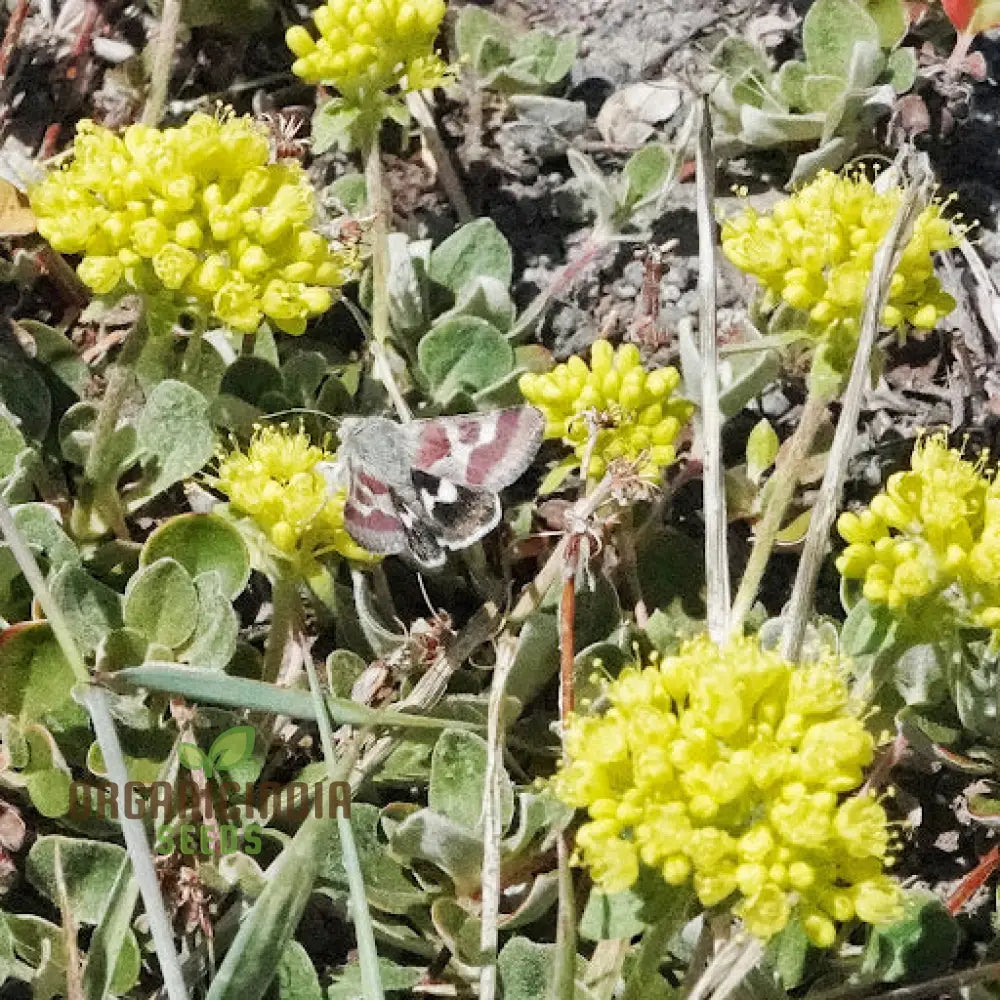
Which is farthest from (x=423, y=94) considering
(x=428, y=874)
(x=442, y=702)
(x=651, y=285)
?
(x=428, y=874)

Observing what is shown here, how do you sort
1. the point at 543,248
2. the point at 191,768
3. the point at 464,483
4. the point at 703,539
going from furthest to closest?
the point at 543,248 < the point at 703,539 < the point at 464,483 < the point at 191,768

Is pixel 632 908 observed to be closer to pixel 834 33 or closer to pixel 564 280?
pixel 564 280

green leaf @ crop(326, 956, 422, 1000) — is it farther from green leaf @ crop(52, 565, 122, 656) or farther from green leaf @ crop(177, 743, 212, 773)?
green leaf @ crop(52, 565, 122, 656)

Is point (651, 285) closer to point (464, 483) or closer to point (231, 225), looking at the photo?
point (464, 483)

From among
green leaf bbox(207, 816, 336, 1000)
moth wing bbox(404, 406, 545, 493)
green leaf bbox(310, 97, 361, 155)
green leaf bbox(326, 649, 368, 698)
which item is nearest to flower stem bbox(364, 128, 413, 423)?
green leaf bbox(310, 97, 361, 155)

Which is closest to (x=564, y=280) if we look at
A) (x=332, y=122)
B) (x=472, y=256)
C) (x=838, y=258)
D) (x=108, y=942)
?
(x=472, y=256)

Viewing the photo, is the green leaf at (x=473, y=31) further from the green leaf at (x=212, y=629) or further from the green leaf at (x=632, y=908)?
the green leaf at (x=632, y=908)
